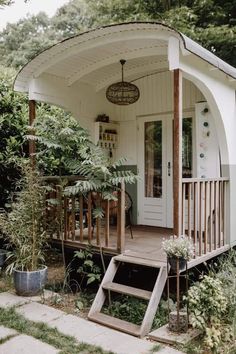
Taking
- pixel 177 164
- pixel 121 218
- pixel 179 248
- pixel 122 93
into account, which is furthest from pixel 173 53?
pixel 179 248

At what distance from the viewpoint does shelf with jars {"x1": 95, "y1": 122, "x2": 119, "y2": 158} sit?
6238 mm

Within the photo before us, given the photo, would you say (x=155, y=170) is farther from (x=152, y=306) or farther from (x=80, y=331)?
(x=80, y=331)

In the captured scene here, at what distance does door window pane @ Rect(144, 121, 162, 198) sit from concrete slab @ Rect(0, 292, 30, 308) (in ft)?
9.81

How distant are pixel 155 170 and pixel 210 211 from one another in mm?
1993

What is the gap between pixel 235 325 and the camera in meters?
3.17

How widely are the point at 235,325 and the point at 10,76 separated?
5.66 meters

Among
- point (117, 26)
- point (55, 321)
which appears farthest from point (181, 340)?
point (117, 26)

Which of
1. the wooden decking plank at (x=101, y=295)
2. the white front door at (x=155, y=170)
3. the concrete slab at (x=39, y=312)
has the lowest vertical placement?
the concrete slab at (x=39, y=312)

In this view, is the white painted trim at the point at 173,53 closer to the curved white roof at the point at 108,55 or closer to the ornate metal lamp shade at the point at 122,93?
the curved white roof at the point at 108,55

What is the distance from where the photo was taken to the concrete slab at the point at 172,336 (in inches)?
123

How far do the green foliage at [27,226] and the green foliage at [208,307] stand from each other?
1989mm

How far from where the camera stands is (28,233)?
170 inches

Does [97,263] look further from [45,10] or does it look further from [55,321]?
[45,10]

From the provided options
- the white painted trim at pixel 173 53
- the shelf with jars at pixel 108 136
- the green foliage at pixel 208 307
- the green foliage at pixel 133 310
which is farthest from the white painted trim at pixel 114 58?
the green foliage at pixel 133 310
